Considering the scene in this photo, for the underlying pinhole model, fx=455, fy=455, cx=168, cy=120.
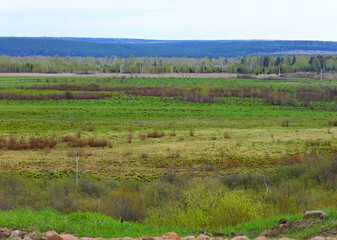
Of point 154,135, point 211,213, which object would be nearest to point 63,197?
point 211,213

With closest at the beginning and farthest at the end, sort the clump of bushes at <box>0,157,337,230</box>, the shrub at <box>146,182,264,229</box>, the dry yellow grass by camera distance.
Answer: the shrub at <box>146,182,264,229</box> → the clump of bushes at <box>0,157,337,230</box> → the dry yellow grass

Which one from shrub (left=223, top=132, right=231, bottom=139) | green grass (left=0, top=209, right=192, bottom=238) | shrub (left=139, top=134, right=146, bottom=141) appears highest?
green grass (left=0, top=209, right=192, bottom=238)

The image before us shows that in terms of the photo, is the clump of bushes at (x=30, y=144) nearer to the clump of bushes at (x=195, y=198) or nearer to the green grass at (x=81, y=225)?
the clump of bushes at (x=195, y=198)

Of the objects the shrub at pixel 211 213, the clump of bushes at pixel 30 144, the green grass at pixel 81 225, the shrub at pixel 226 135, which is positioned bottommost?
the clump of bushes at pixel 30 144

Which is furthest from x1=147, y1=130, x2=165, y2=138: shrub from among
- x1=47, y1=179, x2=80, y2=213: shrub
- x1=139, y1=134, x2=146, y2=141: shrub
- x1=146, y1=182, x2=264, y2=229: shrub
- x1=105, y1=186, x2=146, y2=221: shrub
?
x1=146, y1=182, x2=264, y2=229: shrub

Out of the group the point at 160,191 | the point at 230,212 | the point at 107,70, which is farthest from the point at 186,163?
the point at 107,70

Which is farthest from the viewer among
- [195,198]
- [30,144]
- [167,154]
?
[30,144]

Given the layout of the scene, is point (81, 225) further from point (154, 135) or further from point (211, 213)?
point (154, 135)

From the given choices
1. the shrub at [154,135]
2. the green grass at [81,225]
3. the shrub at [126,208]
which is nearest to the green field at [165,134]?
the shrub at [154,135]

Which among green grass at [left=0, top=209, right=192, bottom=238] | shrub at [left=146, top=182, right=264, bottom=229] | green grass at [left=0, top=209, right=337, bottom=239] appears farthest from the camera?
shrub at [left=146, top=182, right=264, bottom=229]

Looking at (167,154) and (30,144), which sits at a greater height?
(167,154)

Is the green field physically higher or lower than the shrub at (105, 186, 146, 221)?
lower

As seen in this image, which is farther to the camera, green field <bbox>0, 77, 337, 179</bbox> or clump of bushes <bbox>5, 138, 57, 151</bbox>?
clump of bushes <bbox>5, 138, 57, 151</bbox>

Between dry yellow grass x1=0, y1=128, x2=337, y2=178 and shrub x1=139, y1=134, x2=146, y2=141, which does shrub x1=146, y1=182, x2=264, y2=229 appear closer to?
dry yellow grass x1=0, y1=128, x2=337, y2=178
